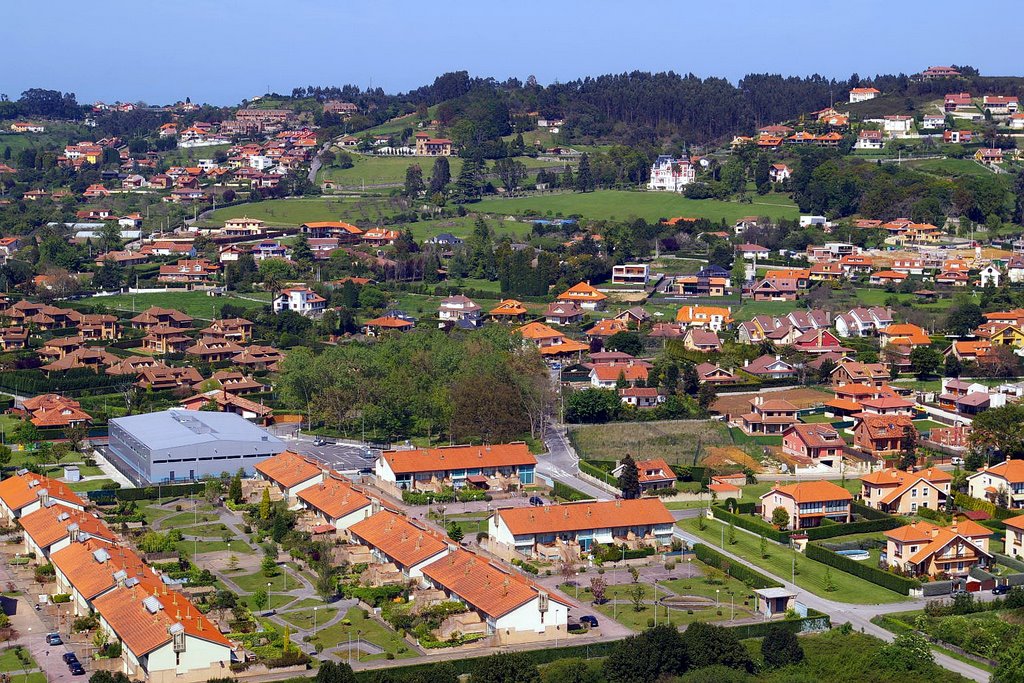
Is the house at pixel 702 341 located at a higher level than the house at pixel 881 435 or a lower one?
higher

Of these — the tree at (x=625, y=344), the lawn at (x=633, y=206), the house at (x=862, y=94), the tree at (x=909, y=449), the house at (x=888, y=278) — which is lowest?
the tree at (x=909, y=449)

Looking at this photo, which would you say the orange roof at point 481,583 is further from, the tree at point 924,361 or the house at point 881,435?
the tree at point 924,361

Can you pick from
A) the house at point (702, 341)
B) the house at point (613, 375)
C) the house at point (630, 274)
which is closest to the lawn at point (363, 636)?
the house at point (613, 375)

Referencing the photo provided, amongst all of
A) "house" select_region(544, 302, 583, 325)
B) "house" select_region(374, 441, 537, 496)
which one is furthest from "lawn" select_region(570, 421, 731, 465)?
"house" select_region(544, 302, 583, 325)

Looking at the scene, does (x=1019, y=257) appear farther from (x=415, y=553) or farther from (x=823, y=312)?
(x=415, y=553)

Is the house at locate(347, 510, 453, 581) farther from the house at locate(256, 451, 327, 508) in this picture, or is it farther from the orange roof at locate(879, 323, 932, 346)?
the orange roof at locate(879, 323, 932, 346)

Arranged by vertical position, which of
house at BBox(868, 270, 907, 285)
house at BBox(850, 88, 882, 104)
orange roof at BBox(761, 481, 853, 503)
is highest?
house at BBox(850, 88, 882, 104)
